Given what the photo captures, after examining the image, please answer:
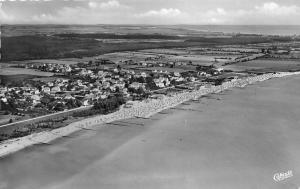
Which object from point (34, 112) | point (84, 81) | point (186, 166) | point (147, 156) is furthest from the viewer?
point (84, 81)

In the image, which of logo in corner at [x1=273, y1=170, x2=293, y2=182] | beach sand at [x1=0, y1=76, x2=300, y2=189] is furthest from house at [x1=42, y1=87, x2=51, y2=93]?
logo in corner at [x1=273, y1=170, x2=293, y2=182]

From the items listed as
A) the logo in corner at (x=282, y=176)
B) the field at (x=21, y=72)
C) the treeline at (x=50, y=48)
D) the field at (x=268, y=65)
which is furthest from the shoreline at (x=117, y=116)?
the treeline at (x=50, y=48)

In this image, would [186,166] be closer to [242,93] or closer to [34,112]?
[34,112]

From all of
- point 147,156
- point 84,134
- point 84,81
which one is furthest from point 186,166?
point 84,81

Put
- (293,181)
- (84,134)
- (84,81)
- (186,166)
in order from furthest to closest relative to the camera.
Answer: (84,81), (84,134), (186,166), (293,181)

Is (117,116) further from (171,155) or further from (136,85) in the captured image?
(136,85)

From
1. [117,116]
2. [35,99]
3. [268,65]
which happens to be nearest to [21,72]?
[35,99]

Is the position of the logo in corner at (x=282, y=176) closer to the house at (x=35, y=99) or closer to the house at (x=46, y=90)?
the house at (x=35, y=99)
